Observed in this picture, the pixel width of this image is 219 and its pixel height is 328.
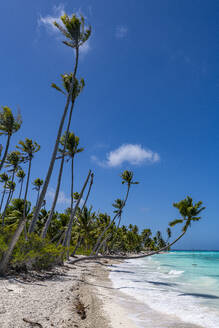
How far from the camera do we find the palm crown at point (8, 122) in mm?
15936

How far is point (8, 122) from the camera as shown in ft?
52.8

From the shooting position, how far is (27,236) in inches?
400

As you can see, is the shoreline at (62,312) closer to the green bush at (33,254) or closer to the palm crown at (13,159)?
the green bush at (33,254)

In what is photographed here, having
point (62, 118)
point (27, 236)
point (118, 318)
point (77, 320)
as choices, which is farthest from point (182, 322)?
point (62, 118)

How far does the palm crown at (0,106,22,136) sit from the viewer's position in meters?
15.9

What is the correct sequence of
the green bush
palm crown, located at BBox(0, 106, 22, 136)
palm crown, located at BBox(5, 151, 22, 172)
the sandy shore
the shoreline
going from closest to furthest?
1. the sandy shore
2. the shoreline
3. the green bush
4. palm crown, located at BBox(0, 106, 22, 136)
5. palm crown, located at BBox(5, 151, 22, 172)

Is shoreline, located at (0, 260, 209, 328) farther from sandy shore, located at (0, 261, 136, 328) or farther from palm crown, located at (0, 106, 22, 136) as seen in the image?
palm crown, located at (0, 106, 22, 136)

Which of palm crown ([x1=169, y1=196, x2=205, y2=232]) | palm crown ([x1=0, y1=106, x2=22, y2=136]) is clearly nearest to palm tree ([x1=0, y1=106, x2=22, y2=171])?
palm crown ([x1=0, y1=106, x2=22, y2=136])

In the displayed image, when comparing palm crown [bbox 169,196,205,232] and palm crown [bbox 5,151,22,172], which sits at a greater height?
palm crown [bbox 5,151,22,172]

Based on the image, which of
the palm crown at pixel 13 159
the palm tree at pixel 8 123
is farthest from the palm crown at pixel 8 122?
the palm crown at pixel 13 159

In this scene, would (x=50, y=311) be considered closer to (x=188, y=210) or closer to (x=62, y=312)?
(x=62, y=312)

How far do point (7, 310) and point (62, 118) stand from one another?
1085 cm

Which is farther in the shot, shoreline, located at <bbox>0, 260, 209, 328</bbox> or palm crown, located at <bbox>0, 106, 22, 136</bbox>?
palm crown, located at <bbox>0, 106, 22, 136</bbox>

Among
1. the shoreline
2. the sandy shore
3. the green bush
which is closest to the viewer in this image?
the sandy shore
